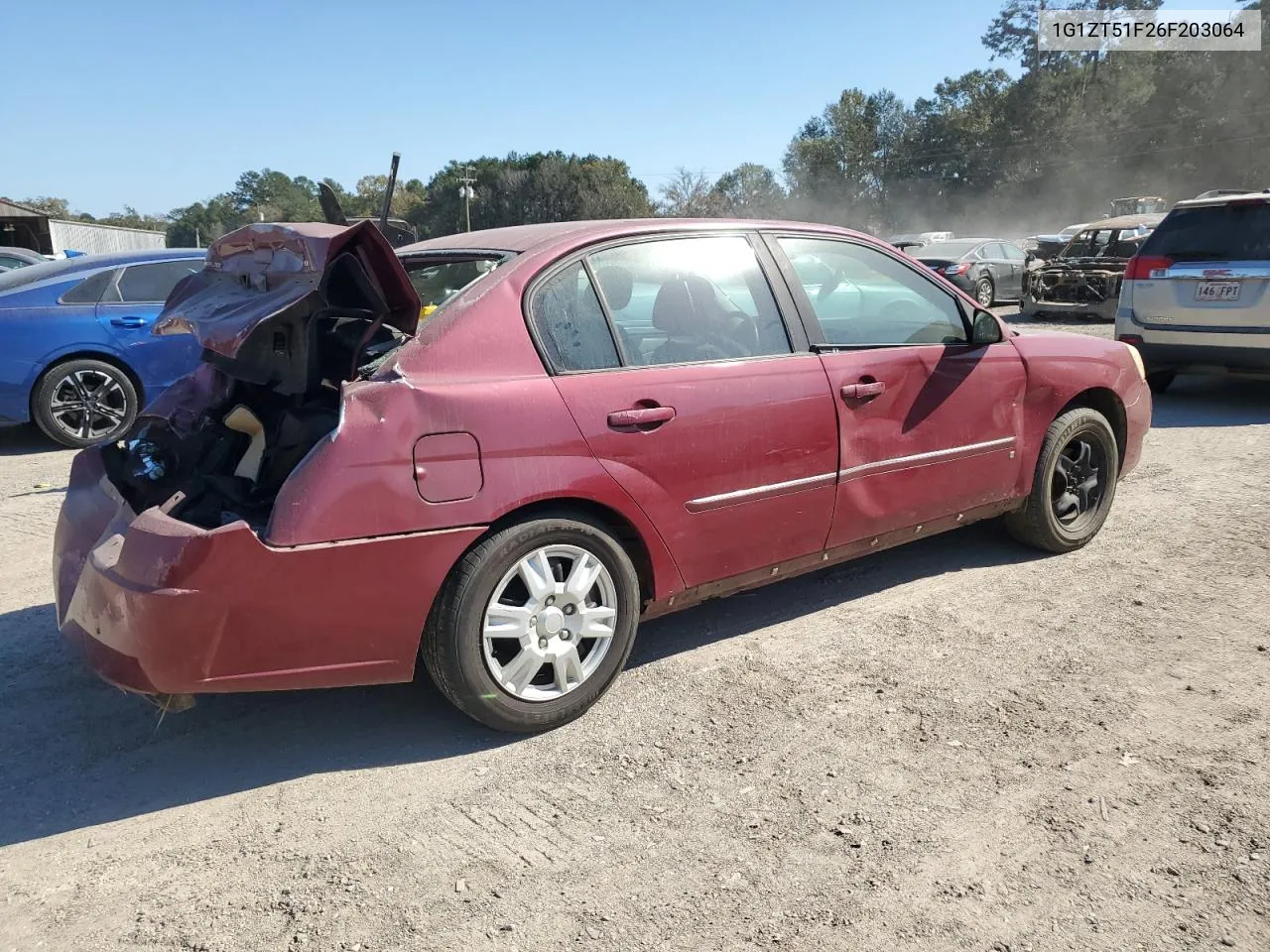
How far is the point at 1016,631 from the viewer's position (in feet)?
13.1

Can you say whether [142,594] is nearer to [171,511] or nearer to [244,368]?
[171,511]

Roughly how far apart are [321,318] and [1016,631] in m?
2.96

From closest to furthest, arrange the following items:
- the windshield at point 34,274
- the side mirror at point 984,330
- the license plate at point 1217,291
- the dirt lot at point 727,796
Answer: the dirt lot at point 727,796 < the side mirror at point 984,330 < the windshield at point 34,274 < the license plate at point 1217,291

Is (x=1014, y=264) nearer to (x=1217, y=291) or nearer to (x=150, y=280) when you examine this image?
(x=1217, y=291)

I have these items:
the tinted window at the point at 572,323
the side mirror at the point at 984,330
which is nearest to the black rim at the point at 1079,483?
the side mirror at the point at 984,330

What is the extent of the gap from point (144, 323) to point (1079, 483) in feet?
23.2

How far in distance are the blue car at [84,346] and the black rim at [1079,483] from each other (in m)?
6.57

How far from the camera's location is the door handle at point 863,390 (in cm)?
386

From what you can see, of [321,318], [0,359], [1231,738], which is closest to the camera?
[1231,738]

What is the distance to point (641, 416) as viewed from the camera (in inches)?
131

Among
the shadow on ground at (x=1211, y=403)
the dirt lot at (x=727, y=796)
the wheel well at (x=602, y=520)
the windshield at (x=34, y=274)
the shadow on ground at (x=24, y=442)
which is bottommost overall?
the dirt lot at (x=727, y=796)

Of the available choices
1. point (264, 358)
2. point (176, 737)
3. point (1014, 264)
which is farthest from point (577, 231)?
point (1014, 264)

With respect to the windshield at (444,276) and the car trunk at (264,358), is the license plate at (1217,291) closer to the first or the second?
the windshield at (444,276)

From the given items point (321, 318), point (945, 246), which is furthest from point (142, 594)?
point (945, 246)
